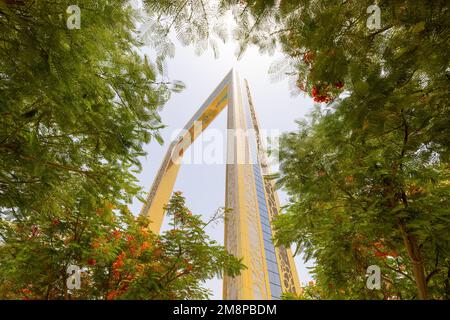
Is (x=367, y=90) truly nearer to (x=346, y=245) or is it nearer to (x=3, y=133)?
(x=346, y=245)

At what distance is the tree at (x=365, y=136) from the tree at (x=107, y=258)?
186cm

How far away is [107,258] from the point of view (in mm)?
4414

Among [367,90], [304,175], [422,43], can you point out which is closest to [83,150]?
[304,175]

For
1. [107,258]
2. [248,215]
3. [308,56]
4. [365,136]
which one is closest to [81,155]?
[107,258]

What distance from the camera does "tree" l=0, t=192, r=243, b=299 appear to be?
4.23 m

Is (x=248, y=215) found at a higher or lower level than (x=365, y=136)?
higher

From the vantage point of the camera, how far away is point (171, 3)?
2.11m

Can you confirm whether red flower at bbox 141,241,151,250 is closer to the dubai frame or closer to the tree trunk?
the dubai frame

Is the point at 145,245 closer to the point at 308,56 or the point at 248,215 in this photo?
the point at 308,56

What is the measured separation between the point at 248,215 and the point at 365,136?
970 centimetres

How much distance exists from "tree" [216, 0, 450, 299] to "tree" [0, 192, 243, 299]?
1864 mm

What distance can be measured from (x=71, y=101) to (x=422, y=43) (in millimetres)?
2689

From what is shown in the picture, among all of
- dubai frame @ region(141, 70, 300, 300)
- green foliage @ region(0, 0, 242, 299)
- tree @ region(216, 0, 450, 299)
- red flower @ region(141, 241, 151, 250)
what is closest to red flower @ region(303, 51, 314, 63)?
tree @ region(216, 0, 450, 299)

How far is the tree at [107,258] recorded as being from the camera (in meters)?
4.23
